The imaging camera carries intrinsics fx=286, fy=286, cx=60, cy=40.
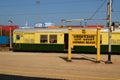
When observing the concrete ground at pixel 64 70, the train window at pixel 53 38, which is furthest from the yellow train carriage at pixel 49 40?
the concrete ground at pixel 64 70

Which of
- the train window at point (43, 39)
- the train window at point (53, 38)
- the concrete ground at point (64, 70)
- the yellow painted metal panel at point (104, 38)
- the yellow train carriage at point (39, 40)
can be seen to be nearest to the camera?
the concrete ground at point (64, 70)

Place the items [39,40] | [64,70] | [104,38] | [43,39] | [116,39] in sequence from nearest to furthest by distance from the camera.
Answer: [64,70]
[116,39]
[104,38]
[43,39]
[39,40]

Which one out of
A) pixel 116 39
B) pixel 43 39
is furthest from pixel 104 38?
pixel 43 39

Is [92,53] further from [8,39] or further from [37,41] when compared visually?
[8,39]

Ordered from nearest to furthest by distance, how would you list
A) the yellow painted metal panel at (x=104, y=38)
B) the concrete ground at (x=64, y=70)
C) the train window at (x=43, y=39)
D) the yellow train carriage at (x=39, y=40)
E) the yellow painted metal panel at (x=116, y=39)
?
the concrete ground at (x=64, y=70) → the yellow painted metal panel at (x=116, y=39) → the yellow painted metal panel at (x=104, y=38) → the yellow train carriage at (x=39, y=40) → the train window at (x=43, y=39)

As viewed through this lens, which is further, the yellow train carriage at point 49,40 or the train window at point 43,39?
the train window at point 43,39

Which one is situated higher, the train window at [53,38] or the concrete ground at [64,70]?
the train window at [53,38]

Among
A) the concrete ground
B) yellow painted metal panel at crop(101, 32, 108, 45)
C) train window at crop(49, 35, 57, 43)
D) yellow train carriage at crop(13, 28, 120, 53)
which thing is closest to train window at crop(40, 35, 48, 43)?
yellow train carriage at crop(13, 28, 120, 53)

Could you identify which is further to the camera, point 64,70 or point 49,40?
point 49,40

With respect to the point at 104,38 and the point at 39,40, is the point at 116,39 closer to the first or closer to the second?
the point at 104,38

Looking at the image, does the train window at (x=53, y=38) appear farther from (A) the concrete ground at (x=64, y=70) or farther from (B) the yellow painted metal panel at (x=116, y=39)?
(A) the concrete ground at (x=64, y=70)

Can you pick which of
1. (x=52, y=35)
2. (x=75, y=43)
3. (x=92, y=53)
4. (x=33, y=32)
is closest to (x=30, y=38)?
(x=33, y=32)

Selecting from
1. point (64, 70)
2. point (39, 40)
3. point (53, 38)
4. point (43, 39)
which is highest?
point (53, 38)

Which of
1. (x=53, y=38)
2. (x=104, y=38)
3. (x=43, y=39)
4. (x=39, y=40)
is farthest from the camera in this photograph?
(x=39, y=40)
